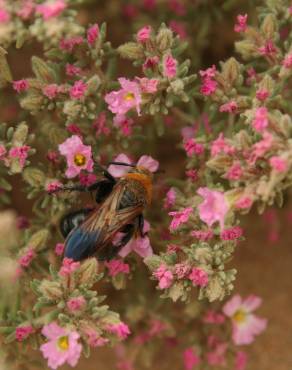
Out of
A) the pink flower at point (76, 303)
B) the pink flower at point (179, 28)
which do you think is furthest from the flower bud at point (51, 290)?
the pink flower at point (179, 28)

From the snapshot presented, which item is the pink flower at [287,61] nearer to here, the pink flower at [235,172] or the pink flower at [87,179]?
the pink flower at [235,172]

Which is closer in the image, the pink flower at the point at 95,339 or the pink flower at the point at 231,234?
the pink flower at the point at 95,339

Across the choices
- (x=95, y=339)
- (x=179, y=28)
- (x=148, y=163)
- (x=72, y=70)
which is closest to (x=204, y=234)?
(x=148, y=163)

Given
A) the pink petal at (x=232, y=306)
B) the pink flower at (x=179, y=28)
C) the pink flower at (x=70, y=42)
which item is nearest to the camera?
the pink flower at (x=70, y=42)

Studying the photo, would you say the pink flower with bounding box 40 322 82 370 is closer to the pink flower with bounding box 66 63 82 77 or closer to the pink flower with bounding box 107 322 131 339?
the pink flower with bounding box 107 322 131 339

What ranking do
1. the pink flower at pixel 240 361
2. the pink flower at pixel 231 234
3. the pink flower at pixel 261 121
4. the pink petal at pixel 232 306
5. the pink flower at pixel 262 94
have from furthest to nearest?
the pink flower at pixel 240 361
the pink petal at pixel 232 306
the pink flower at pixel 262 94
the pink flower at pixel 231 234
the pink flower at pixel 261 121
